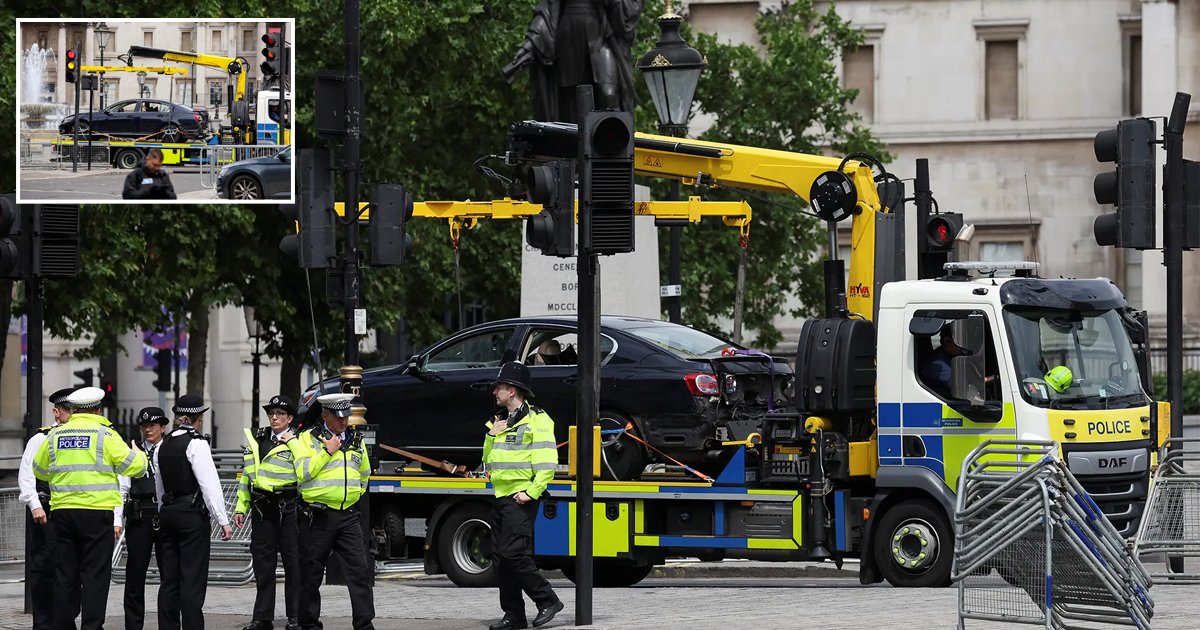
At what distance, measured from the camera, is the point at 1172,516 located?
17812mm

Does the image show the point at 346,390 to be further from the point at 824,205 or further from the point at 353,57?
the point at 824,205

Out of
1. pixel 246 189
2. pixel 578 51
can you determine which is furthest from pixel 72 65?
pixel 578 51

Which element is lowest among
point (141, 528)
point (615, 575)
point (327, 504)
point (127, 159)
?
point (615, 575)

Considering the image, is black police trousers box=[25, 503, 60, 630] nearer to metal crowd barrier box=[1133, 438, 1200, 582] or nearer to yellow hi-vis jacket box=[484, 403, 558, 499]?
yellow hi-vis jacket box=[484, 403, 558, 499]

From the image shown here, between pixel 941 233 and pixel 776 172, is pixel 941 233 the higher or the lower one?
the lower one

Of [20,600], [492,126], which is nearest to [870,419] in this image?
[20,600]

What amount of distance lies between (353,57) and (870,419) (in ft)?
16.8

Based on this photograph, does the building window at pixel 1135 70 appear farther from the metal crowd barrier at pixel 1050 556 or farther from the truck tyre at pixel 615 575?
the metal crowd barrier at pixel 1050 556

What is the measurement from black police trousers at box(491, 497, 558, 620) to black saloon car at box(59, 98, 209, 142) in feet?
22.1

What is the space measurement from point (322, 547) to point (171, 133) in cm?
643

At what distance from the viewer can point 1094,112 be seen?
51781 millimetres

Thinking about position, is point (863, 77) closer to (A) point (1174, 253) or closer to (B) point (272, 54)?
(B) point (272, 54)

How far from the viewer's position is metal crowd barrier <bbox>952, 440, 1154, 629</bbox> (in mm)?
12898

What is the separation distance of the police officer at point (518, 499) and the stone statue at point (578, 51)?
6.63 meters
